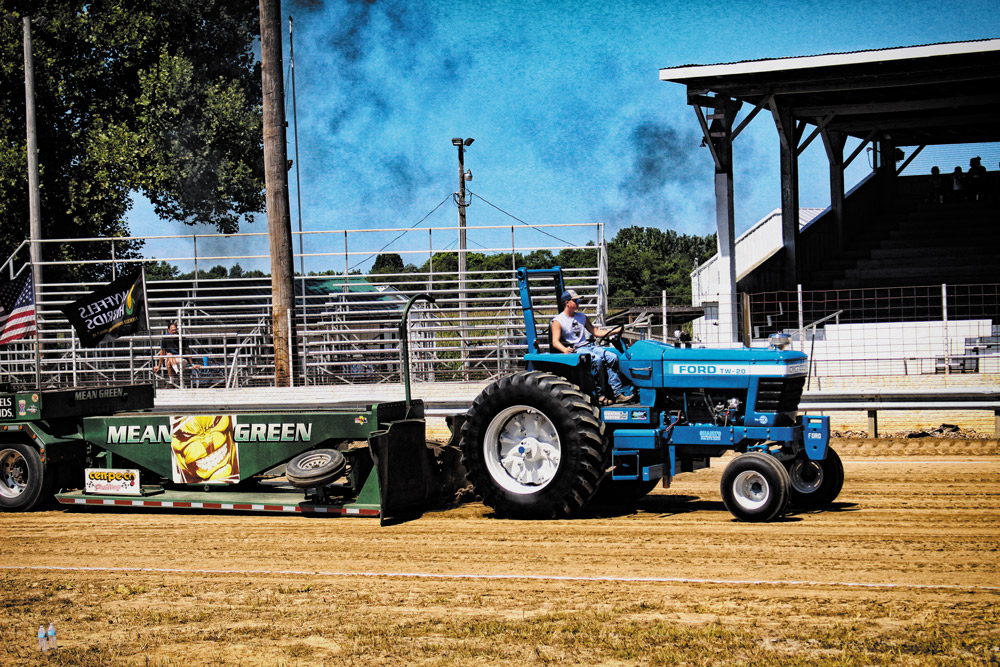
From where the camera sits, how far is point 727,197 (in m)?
21.1

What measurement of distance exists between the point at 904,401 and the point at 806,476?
18.9 ft

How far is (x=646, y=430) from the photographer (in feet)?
28.8

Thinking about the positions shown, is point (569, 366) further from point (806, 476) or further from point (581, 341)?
point (806, 476)

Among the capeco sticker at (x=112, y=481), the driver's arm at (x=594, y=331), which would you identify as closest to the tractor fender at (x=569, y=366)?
the driver's arm at (x=594, y=331)

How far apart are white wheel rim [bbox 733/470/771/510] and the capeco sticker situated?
5693 mm

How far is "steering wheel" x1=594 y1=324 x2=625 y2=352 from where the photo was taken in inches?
351

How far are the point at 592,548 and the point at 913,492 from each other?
3.66 metres

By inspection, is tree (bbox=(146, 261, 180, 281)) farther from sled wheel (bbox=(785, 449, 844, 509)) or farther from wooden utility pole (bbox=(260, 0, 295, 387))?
sled wheel (bbox=(785, 449, 844, 509))

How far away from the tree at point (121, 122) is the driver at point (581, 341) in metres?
21.4

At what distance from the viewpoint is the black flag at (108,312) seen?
13648 mm

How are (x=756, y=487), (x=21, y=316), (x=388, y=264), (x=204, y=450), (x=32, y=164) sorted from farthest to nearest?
(x=388, y=264) → (x=32, y=164) → (x=21, y=316) → (x=204, y=450) → (x=756, y=487)

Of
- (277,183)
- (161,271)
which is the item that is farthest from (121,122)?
(277,183)

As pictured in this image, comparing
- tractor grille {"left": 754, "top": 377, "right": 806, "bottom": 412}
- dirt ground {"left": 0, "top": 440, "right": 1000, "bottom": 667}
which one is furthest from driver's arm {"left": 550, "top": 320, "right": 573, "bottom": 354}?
tractor grille {"left": 754, "top": 377, "right": 806, "bottom": 412}

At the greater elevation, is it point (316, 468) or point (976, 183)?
point (976, 183)
